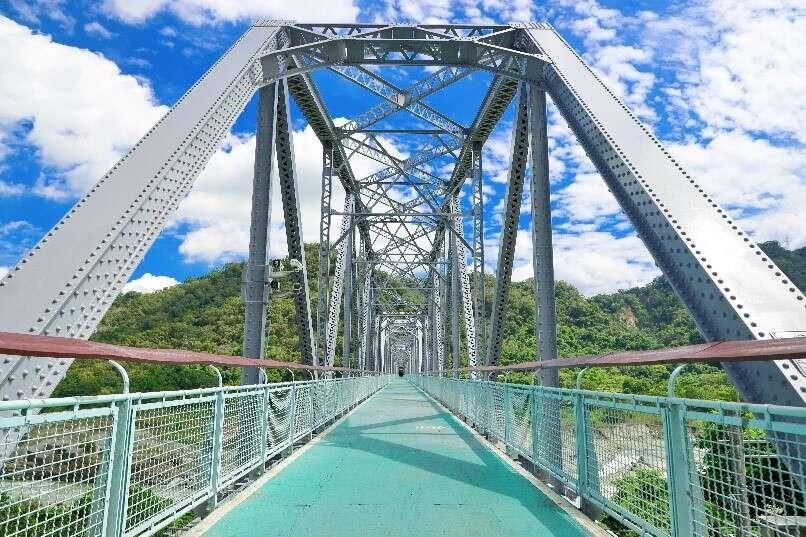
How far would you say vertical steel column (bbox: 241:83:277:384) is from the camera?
8891 millimetres

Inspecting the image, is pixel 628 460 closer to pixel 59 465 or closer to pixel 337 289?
pixel 59 465

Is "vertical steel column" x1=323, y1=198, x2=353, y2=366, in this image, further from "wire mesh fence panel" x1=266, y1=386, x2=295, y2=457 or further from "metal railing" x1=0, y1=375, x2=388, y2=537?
"metal railing" x1=0, y1=375, x2=388, y2=537

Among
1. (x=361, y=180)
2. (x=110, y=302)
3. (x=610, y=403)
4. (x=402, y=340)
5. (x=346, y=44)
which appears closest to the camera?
(x=610, y=403)

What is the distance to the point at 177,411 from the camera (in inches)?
141

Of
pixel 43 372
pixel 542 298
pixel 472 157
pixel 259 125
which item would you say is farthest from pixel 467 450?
pixel 472 157

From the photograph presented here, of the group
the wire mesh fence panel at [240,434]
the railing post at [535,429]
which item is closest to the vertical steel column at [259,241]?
the wire mesh fence panel at [240,434]

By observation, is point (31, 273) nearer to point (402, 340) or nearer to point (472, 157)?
point (472, 157)

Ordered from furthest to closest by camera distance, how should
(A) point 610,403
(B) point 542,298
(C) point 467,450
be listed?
1. (B) point 542,298
2. (C) point 467,450
3. (A) point 610,403

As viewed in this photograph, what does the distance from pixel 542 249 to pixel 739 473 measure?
5.95 meters

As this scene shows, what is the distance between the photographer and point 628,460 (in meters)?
3.46

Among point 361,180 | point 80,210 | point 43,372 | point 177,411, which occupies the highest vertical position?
point 361,180

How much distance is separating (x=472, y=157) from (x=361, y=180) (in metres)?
5.79

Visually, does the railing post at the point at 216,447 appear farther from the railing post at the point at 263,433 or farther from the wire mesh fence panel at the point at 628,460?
the wire mesh fence panel at the point at 628,460

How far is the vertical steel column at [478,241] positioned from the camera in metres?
15.3
